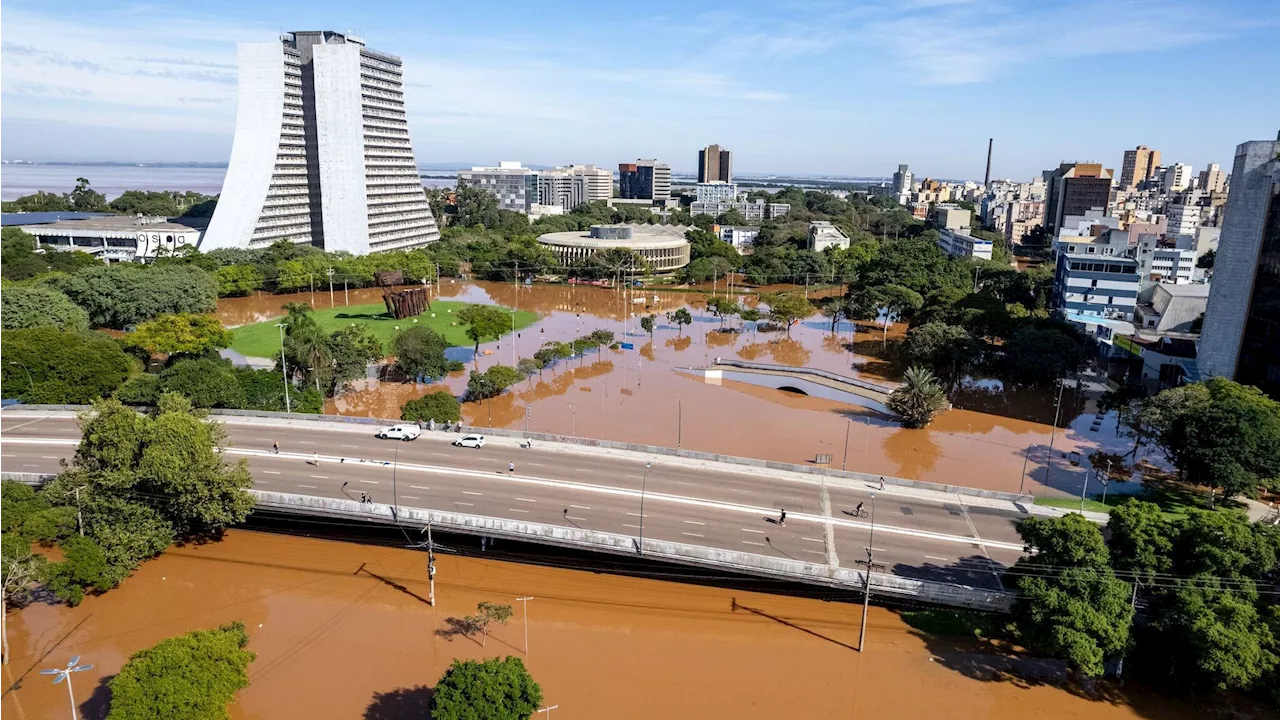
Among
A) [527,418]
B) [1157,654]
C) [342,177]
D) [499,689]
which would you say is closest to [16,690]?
[499,689]

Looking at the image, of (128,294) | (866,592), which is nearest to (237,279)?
(128,294)

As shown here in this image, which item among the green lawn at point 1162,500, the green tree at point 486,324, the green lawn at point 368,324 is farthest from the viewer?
the green lawn at point 368,324

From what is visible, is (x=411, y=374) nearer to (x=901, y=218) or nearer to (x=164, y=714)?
(x=164, y=714)

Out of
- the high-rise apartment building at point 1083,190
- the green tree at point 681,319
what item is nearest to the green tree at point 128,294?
the green tree at point 681,319

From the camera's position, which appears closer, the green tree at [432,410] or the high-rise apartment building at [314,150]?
the green tree at [432,410]

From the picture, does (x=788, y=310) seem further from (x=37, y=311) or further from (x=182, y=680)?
(x=182, y=680)

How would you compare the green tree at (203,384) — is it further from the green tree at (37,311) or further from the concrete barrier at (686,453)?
the green tree at (37,311)

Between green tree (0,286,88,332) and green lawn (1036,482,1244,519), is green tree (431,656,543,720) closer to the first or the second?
green lawn (1036,482,1244,519)
